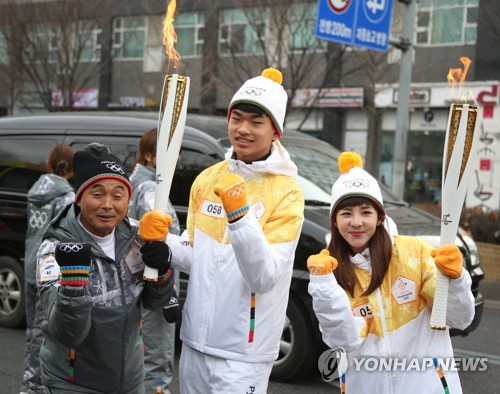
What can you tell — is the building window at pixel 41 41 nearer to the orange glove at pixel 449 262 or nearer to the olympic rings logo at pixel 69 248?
A: the olympic rings logo at pixel 69 248

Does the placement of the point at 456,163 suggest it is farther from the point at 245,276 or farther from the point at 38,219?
the point at 38,219

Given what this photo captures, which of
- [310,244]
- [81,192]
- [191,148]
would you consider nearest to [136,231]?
[81,192]

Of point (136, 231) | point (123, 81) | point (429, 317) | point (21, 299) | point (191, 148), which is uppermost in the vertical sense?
point (123, 81)

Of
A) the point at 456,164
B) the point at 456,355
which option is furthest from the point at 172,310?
the point at 456,355

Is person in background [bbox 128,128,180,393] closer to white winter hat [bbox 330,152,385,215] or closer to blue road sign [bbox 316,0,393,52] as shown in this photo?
white winter hat [bbox 330,152,385,215]

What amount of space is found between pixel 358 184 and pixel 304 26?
13.9 meters

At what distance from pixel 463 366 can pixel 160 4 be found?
1716 cm

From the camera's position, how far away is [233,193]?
2719mm

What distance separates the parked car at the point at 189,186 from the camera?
559cm

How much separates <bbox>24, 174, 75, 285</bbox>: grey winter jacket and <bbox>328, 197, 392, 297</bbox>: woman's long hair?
252 cm

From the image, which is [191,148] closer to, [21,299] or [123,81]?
[21,299]

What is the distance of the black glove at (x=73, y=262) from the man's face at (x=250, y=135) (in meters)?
0.82

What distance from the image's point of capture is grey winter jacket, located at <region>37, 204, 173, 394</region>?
2852mm

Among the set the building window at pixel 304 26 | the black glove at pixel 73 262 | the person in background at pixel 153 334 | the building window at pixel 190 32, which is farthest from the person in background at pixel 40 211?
the building window at pixel 190 32
